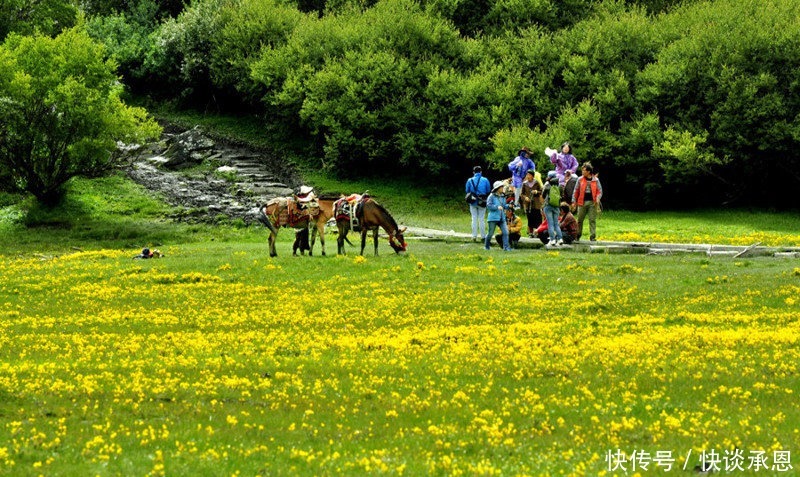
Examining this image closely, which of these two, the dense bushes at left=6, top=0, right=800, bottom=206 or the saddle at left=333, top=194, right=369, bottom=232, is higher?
the dense bushes at left=6, top=0, right=800, bottom=206

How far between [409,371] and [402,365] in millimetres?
419

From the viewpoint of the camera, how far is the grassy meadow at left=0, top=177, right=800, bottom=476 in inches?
480

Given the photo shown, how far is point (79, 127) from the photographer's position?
53.3 metres

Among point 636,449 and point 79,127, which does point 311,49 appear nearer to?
point 79,127

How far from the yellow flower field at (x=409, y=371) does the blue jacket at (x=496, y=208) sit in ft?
16.9

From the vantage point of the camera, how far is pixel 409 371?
1780 cm

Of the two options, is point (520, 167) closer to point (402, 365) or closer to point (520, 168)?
point (520, 168)

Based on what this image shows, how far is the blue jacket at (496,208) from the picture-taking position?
37.3 metres

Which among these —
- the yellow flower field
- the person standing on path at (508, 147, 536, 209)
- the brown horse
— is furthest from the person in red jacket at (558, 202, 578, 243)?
the brown horse

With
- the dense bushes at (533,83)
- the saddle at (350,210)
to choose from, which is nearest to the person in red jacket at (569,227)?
the saddle at (350,210)

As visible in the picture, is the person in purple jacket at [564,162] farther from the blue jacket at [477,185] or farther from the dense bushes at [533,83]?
the dense bushes at [533,83]

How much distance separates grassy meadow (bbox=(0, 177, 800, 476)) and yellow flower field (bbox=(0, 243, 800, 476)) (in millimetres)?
59

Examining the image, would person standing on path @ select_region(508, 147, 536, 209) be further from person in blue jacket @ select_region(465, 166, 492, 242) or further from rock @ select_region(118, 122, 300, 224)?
rock @ select_region(118, 122, 300, 224)

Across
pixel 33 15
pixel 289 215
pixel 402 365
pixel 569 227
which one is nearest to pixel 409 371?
pixel 402 365
